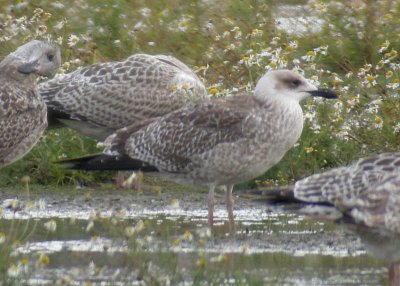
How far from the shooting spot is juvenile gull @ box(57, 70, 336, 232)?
9.64m

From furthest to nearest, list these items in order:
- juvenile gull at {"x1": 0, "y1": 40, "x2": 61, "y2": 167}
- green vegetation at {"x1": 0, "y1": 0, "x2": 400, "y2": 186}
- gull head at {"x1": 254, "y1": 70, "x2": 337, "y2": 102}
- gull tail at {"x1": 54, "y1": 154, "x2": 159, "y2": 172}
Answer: green vegetation at {"x1": 0, "y1": 0, "x2": 400, "y2": 186} → gull tail at {"x1": 54, "y1": 154, "x2": 159, "y2": 172} → juvenile gull at {"x1": 0, "y1": 40, "x2": 61, "y2": 167} → gull head at {"x1": 254, "y1": 70, "x2": 337, "y2": 102}

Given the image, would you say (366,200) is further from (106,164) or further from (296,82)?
(106,164)

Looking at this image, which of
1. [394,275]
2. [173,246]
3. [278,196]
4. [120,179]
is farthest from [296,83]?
[173,246]

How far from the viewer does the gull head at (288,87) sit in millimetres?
9888

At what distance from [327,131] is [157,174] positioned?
2.09 metres

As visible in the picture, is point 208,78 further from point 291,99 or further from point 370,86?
point 291,99

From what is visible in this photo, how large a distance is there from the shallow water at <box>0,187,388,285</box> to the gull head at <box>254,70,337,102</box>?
3.10ft

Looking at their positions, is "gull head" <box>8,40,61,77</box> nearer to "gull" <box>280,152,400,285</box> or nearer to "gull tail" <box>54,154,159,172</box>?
"gull tail" <box>54,154,159,172</box>

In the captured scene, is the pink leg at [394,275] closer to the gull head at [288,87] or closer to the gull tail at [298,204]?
the gull tail at [298,204]

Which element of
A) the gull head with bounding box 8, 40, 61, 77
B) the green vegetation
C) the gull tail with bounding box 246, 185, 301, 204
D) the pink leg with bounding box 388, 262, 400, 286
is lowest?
the green vegetation

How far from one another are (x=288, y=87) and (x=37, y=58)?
7.26ft

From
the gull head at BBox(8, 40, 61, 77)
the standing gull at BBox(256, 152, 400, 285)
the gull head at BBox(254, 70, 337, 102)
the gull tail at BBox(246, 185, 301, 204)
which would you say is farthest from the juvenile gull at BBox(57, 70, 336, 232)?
the standing gull at BBox(256, 152, 400, 285)

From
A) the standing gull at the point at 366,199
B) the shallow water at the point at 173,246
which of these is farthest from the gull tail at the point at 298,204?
the shallow water at the point at 173,246

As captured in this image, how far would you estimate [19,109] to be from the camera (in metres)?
10.1
